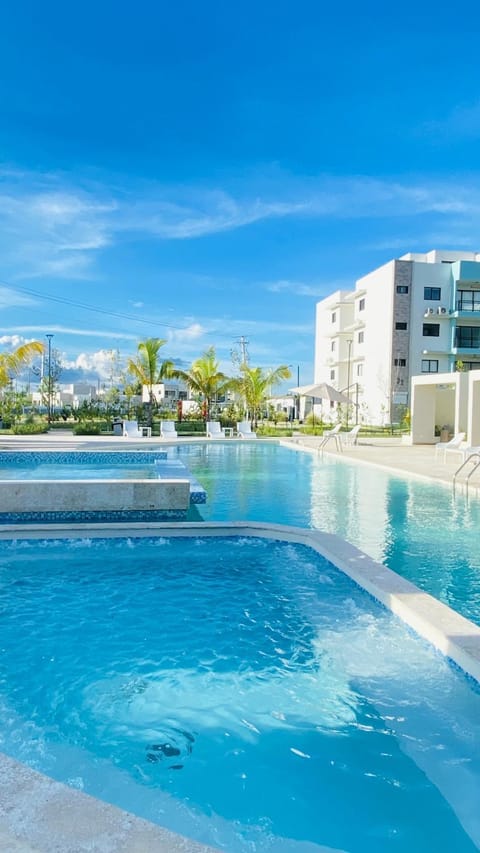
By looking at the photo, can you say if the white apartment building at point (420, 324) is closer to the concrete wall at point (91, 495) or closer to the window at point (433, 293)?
the window at point (433, 293)

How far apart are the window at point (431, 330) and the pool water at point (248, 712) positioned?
131 feet

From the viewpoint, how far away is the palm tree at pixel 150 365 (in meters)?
28.2

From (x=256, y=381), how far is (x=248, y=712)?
26635mm

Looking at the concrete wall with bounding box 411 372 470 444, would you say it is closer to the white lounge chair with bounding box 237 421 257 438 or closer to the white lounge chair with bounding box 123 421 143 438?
the white lounge chair with bounding box 237 421 257 438

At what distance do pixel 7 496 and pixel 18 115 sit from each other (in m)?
12.4

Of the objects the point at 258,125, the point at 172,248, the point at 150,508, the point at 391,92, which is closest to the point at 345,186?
the point at 258,125

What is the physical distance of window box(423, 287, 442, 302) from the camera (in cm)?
4284

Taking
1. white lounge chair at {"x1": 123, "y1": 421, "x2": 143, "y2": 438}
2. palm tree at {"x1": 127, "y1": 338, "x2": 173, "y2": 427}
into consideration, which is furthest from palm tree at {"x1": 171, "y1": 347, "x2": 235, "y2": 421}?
white lounge chair at {"x1": 123, "y1": 421, "x2": 143, "y2": 438}

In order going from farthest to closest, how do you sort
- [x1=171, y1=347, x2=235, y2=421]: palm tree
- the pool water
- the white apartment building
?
1. the white apartment building
2. [x1=171, y1=347, x2=235, y2=421]: palm tree
3. the pool water

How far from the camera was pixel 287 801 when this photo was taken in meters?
2.86

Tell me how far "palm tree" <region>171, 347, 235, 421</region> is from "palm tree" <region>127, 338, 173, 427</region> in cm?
123

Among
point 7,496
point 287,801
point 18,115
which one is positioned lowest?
point 287,801

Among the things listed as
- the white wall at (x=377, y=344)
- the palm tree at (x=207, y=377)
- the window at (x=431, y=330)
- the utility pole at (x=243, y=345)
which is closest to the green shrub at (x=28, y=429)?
the palm tree at (x=207, y=377)

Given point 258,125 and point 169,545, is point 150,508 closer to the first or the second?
point 169,545
